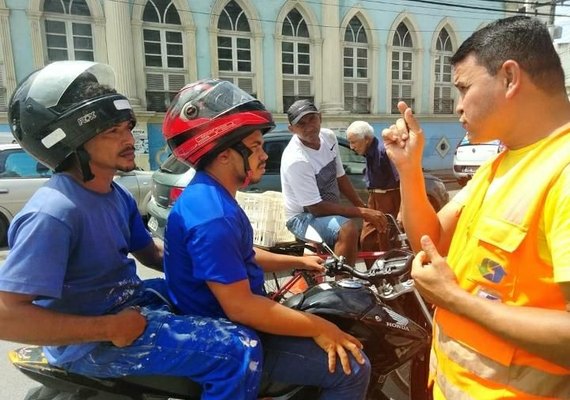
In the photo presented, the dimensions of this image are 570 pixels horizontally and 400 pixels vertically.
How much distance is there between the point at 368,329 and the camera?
1.76 m

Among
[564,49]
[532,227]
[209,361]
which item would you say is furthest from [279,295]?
[564,49]

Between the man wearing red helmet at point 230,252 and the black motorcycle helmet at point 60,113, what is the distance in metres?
0.25

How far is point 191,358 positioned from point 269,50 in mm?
13656

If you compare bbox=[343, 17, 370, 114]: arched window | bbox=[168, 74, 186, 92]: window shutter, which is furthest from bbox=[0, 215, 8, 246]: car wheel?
bbox=[343, 17, 370, 114]: arched window

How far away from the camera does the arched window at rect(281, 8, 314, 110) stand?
46.9ft

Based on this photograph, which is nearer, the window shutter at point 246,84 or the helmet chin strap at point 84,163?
the helmet chin strap at point 84,163

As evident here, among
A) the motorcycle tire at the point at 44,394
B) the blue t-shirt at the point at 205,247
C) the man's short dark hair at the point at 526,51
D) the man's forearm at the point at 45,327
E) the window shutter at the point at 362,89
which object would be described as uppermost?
the window shutter at the point at 362,89

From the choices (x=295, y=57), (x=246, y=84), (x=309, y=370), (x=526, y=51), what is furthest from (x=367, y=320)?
(x=295, y=57)

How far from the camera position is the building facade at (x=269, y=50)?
1163 cm

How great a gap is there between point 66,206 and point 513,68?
1359 mm

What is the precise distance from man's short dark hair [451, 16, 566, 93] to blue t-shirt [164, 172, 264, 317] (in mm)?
896

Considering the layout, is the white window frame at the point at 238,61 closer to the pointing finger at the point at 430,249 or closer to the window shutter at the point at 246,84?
the window shutter at the point at 246,84

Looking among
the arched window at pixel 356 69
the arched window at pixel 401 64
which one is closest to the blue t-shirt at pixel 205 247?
the arched window at pixel 356 69

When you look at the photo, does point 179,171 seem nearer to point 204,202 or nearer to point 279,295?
point 279,295
